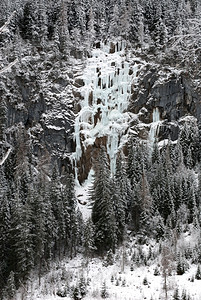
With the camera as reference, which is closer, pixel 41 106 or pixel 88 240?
pixel 88 240

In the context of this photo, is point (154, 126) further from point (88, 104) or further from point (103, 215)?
point (103, 215)

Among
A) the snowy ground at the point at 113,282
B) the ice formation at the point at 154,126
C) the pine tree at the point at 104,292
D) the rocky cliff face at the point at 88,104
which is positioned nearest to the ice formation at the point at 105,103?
the rocky cliff face at the point at 88,104

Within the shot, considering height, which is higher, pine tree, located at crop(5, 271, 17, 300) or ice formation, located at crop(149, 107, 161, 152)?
ice formation, located at crop(149, 107, 161, 152)

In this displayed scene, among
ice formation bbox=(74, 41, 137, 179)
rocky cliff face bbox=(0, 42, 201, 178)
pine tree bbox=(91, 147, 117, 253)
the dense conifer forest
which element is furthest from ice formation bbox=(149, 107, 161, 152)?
pine tree bbox=(91, 147, 117, 253)

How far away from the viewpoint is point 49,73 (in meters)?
63.4

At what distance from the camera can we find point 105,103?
204 feet

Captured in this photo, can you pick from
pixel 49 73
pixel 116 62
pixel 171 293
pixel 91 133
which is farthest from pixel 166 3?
pixel 171 293

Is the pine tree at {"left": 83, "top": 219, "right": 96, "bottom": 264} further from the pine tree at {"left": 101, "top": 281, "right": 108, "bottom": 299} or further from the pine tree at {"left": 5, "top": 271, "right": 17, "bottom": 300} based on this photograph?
the pine tree at {"left": 5, "top": 271, "right": 17, "bottom": 300}

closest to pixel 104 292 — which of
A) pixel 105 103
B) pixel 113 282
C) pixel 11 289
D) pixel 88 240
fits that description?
pixel 113 282

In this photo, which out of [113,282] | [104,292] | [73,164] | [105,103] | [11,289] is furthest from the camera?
[105,103]

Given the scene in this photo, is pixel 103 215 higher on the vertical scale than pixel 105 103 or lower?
lower

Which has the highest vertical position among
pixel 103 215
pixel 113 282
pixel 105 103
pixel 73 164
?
pixel 105 103

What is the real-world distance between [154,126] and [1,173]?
87.4ft

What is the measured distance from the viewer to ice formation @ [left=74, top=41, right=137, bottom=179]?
59.1m
